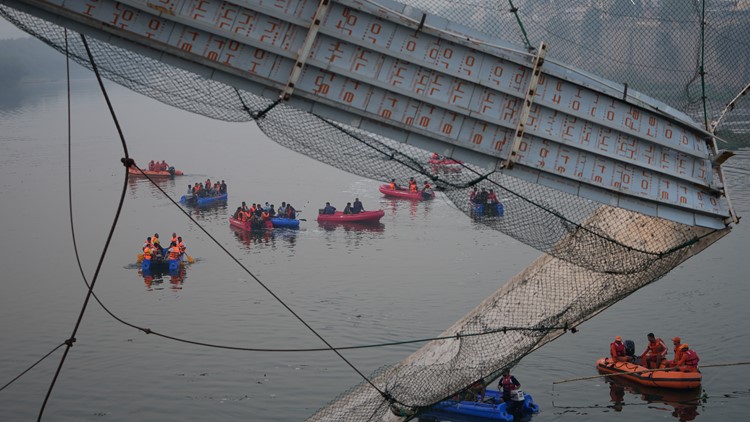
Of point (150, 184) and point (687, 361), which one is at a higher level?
point (150, 184)

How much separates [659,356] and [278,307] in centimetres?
1513

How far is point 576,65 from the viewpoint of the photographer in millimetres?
14125

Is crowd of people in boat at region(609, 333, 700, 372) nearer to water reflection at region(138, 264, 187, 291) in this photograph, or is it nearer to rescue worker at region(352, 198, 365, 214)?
water reflection at region(138, 264, 187, 291)

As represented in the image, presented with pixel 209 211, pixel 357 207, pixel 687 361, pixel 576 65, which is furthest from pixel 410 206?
pixel 576 65

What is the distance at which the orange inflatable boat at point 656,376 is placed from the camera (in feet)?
86.9

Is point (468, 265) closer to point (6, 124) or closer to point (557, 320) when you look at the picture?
point (557, 320)

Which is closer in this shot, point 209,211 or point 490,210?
point 490,210

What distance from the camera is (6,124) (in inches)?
3777

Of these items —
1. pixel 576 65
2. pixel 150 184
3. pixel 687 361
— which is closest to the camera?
pixel 576 65

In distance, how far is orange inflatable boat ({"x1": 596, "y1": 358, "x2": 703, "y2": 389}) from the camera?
26484mm

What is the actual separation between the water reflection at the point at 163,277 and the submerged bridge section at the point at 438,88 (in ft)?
92.4

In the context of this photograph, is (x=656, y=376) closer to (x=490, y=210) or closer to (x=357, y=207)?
(x=490, y=210)

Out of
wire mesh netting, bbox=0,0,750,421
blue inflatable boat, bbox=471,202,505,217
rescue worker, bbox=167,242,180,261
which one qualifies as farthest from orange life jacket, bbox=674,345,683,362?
rescue worker, bbox=167,242,180,261

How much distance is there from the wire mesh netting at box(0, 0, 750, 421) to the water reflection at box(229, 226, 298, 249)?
29.9 metres
